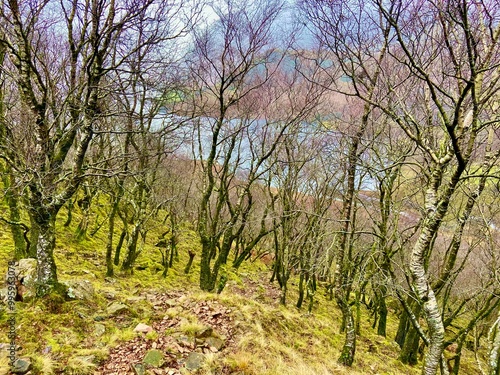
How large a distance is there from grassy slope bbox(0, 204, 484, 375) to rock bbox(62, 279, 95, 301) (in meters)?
0.13

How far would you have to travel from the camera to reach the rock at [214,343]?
17.3ft

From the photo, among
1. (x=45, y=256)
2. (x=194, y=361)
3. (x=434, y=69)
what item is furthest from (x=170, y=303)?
(x=434, y=69)

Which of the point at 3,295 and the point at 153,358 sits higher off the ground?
the point at 3,295

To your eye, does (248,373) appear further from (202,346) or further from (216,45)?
(216,45)

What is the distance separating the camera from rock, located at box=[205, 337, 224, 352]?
5.28 metres

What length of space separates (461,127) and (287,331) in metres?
5.79

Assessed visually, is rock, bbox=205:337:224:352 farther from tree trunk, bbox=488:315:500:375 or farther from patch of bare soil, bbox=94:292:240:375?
tree trunk, bbox=488:315:500:375

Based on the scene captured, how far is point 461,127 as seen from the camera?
393 centimetres

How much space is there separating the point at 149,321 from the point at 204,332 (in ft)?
3.52

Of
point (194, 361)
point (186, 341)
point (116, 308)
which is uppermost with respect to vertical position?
point (116, 308)

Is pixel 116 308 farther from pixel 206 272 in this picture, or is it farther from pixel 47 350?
pixel 206 272

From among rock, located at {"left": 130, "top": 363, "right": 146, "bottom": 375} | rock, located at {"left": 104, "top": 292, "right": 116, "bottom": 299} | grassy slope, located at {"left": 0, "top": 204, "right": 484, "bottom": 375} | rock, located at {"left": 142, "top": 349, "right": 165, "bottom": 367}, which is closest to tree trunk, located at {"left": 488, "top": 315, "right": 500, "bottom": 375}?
grassy slope, located at {"left": 0, "top": 204, "right": 484, "bottom": 375}

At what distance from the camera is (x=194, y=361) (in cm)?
480

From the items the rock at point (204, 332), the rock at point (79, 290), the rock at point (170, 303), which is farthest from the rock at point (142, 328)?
the rock at point (79, 290)
